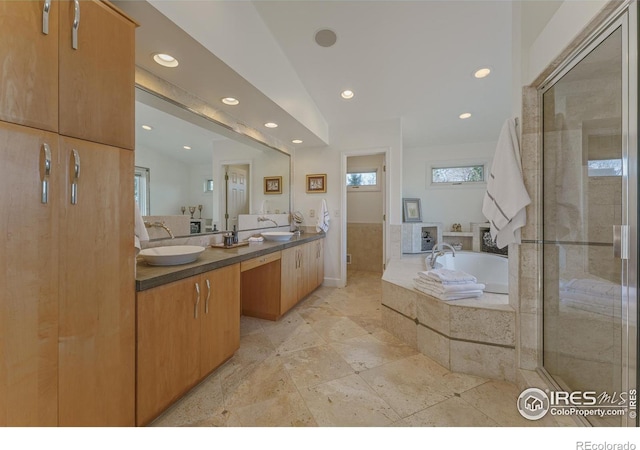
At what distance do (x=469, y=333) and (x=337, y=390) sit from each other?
39.6 inches

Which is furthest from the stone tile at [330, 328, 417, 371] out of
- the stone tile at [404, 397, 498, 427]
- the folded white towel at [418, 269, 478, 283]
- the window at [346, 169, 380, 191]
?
the window at [346, 169, 380, 191]

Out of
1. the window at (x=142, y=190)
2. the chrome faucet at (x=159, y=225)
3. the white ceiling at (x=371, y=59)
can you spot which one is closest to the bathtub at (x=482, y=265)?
the white ceiling at (x=371, y=59)

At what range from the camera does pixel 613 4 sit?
3.23 ft

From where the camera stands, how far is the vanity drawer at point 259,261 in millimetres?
1989

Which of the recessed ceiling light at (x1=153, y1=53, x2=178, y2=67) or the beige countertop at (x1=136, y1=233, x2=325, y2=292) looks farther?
the recessed ceiling light at (x1=153, y1=53, x2=178, y2=67)

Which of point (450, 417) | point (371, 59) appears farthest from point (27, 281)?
point (371, 59)

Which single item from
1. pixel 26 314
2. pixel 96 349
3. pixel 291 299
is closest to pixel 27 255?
pixel 26 314

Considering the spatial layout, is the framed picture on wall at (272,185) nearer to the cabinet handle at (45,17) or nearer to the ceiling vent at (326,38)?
the ceiling vent at (326,38)

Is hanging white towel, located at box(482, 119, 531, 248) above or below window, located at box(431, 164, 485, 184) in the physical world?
below

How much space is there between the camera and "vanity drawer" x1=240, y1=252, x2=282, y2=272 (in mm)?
1989

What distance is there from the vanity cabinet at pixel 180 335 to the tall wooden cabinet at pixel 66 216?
7 centimetres

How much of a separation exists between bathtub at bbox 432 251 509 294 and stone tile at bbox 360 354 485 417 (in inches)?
75.0
